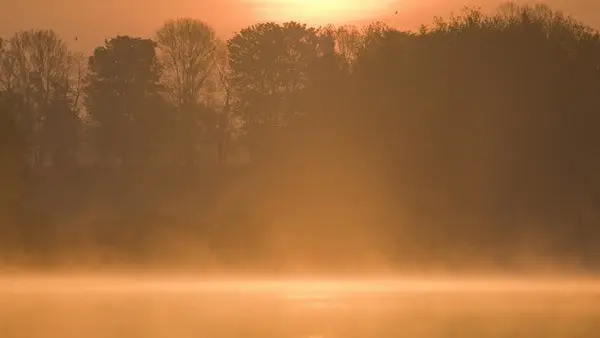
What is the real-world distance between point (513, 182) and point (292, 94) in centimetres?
1489

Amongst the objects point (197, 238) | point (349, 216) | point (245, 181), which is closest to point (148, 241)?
point (197, 238)

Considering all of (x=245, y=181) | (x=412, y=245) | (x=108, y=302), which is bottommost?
(x=108, y=302)

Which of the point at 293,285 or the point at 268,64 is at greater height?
the point at 268,64

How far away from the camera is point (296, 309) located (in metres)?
17.0

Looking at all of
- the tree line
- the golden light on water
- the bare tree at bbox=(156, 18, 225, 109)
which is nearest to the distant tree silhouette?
the bare tree at bbox=(156, 18, 225, 109)

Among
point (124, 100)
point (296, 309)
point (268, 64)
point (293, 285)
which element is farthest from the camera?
point (124, 100)

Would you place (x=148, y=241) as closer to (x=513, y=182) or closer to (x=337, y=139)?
(x=337, y=139)

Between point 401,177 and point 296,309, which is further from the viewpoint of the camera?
point 401,177

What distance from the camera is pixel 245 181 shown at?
4206 cm

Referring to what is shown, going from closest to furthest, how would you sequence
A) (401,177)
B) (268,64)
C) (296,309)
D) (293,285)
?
(296,309) < (293,285) < (401,177) < (268,64)

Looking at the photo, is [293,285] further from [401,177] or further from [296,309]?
[401,177]

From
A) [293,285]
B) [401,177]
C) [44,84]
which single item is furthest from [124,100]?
[293,285]

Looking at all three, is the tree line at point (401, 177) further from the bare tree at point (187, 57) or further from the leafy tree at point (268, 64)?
the bare tree at point (187, 57)

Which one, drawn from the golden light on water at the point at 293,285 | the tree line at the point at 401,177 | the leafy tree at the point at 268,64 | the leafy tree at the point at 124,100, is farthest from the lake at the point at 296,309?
the leafy tree at the point at 124,100
